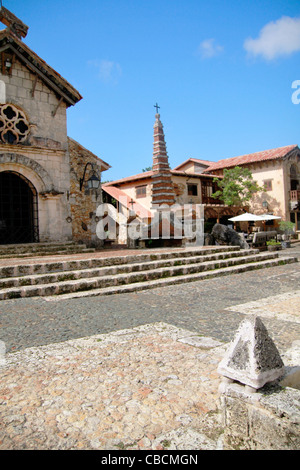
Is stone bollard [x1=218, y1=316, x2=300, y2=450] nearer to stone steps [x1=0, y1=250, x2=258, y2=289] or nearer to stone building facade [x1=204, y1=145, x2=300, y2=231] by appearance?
stone steps [x1=0, y1=250, x2=258, y2=289]

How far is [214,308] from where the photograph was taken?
5.65 m

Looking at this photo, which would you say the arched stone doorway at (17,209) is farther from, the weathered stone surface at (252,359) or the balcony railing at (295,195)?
the balcony railing at (295,195)

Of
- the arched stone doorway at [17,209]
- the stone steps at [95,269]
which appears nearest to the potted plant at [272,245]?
the stone steps at [95,269]

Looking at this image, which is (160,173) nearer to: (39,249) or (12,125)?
(12,125)

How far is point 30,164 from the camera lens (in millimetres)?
11281

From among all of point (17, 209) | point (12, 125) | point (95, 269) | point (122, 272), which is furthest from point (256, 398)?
point (12, 125)

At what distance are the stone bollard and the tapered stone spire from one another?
16833mm

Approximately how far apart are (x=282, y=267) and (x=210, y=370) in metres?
8.86

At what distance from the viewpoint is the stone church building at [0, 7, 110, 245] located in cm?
1116

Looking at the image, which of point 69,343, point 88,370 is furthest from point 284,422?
point 69,343

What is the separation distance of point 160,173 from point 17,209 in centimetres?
942

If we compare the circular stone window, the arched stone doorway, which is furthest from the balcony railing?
the circular stone window
